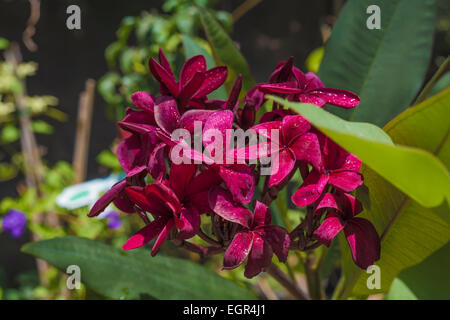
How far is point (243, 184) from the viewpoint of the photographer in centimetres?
36

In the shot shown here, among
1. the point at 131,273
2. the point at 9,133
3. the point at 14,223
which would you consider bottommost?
the point at 14,223

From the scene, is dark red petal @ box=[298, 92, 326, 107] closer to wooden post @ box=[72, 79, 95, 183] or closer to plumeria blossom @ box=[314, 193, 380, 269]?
plumeria blossom @ box=[314, 193, 380, 269]

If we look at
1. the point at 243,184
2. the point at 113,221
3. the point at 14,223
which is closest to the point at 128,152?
the point at 243,184

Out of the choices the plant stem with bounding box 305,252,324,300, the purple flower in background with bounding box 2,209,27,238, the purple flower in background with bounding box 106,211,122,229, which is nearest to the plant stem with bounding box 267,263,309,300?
the plant stem with bounding box 305,252,324,300

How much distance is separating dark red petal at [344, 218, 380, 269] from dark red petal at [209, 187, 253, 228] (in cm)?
10

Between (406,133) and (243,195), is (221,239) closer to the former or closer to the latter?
(243,195)

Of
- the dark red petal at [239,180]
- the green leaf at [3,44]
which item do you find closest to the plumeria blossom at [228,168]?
the dark red petal at [239,180]

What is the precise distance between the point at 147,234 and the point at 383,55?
436 mm

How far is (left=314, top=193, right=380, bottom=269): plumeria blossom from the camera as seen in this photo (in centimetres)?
38

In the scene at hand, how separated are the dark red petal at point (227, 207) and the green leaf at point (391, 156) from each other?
0.36ft

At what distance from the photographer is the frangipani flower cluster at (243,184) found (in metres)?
0.37

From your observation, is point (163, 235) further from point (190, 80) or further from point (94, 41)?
point (94, 41)

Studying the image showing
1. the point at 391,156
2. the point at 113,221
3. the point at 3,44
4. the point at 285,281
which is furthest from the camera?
the point at 3,44
